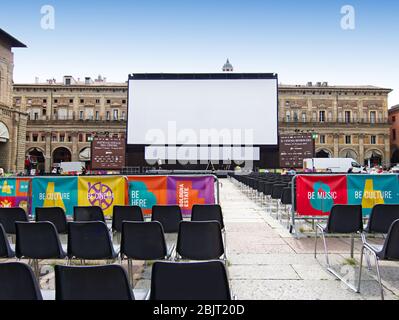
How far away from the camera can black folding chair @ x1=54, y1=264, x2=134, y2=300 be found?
192 centimetres

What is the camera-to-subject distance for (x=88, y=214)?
508 centimetres

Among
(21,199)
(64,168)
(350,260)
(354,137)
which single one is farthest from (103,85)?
(350,260)

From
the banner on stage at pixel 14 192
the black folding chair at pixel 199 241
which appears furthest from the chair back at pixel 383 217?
the banner on stage at pixel 14 192

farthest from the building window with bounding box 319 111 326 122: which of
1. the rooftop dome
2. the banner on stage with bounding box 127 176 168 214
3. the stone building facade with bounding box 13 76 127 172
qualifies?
the banner on stage with bounding box 127 176 168 214

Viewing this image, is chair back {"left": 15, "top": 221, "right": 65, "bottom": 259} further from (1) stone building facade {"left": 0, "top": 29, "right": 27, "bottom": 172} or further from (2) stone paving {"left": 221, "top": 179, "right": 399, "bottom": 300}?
(1) stone building facade {"left": 0, "top": 29, "right": 27, "bottom": 172}

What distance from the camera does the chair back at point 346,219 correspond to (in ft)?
15.1

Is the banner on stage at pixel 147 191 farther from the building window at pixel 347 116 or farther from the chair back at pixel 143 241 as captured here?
the building window at pixel 347 116

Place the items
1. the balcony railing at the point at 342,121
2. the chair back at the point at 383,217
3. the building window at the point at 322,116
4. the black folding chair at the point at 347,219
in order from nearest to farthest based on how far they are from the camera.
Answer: the chair back at the point at 383,217, the black folding chair at the point at 347,219, the balcony railing at the point at 342,121, the building window at the point at 322,116

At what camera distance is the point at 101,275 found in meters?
1.93

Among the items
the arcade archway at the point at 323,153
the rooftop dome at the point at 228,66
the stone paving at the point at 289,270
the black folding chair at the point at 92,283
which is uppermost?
the rooftop dome at the point at 228,66

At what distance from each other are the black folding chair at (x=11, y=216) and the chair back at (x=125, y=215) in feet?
4.11

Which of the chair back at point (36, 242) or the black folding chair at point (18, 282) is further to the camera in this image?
the chair back at point (36, 242)

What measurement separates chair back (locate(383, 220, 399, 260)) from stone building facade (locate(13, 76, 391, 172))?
51869mm
